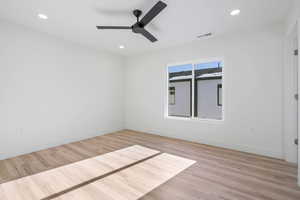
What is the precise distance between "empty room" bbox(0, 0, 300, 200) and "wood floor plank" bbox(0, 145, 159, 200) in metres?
0.02

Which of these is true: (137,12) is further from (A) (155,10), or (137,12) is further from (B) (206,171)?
(B) (206,171)

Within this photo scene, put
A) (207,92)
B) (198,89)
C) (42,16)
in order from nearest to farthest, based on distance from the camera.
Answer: (42,16), (198,89), (207,92)

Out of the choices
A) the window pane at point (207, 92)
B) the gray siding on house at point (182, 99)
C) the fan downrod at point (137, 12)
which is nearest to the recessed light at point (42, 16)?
the fan downrod at point (137, 12)

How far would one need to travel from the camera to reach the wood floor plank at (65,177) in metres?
1.81

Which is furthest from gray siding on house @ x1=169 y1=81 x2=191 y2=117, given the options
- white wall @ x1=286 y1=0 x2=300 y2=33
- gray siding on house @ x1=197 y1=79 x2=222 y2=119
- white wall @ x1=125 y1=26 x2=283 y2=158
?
white wall @ x1=286 y1=0 x2=300 y2=33

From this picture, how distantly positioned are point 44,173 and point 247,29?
4757 millimetres

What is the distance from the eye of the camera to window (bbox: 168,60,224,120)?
13.3ft

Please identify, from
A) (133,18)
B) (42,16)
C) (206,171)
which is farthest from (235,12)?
(42,16)

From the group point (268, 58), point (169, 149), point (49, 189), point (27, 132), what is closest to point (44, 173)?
point (49, 189)

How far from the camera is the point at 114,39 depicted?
377cm

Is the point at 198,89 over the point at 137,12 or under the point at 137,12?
under

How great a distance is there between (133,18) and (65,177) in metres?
2.97

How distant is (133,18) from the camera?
2748mm

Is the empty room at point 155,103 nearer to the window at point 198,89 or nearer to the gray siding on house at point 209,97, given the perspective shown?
the window at point 198,89
